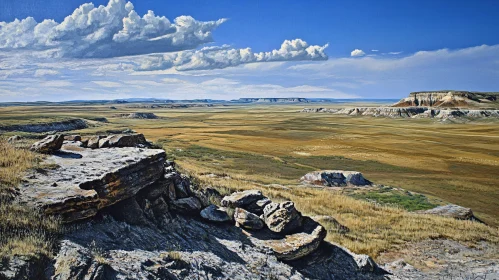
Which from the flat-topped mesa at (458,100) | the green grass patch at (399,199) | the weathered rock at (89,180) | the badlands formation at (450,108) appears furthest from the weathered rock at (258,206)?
the flat-topped mesa at (458,100)

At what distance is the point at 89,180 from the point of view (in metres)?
11.2

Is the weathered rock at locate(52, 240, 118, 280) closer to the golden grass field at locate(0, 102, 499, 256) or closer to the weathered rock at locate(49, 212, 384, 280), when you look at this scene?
the weathered rock at locate(49, 212, 384, 280)

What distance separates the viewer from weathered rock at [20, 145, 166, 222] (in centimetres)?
988

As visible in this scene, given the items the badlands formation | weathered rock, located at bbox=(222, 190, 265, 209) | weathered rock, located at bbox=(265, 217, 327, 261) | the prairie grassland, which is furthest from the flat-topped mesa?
weathered rock, located at bbox=(265, 217, 327, 261)

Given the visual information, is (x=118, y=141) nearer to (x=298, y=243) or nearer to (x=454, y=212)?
(x=298, y=243)

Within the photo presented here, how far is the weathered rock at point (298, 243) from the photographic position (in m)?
12.9

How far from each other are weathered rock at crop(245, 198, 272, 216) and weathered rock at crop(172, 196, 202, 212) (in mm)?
2617

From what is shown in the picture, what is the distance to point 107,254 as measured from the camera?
9078mm

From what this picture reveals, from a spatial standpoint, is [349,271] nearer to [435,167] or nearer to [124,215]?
[124,215]

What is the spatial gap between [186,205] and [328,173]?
27204 millimetres

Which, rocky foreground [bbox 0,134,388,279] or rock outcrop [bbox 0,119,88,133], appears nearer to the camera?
rocky foreground [bbox 0,134,388,279]

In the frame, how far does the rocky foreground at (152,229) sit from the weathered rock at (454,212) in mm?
13705

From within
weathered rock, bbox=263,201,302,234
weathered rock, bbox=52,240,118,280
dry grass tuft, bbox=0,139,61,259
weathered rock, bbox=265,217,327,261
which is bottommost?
weathered rock, bbox=265,217,327,261

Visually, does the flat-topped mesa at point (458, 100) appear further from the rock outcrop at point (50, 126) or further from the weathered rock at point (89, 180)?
the weathered rock at point (89, 180)
